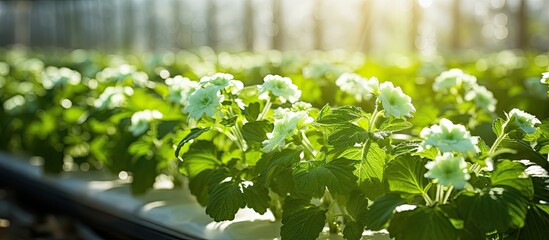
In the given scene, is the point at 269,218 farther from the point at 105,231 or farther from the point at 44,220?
the point at 44,220

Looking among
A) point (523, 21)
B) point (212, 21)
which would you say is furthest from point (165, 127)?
point (212, 21)

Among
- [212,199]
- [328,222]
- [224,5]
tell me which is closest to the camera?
[212,199]

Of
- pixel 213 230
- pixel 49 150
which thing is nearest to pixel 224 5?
pixel 49 150

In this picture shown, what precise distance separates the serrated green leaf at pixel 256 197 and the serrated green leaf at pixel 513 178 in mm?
846

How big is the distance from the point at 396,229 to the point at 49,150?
3.42m

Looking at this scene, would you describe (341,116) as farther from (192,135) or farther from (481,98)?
(481,98)

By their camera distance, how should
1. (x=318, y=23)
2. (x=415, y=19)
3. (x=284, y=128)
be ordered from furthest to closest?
(x=318, y=23) < (x=415, y=19) < (x=284, y=128)

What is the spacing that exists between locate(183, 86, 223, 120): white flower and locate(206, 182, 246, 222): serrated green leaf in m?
0.28

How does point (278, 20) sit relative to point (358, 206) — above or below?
below

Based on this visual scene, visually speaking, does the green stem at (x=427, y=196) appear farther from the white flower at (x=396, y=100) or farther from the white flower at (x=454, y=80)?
the white flower at (x=454, y=80)

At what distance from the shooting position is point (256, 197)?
2.86 metres

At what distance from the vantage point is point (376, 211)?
2303 mm

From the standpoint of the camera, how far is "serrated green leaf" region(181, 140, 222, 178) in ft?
10.8

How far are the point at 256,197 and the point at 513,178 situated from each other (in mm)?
927
